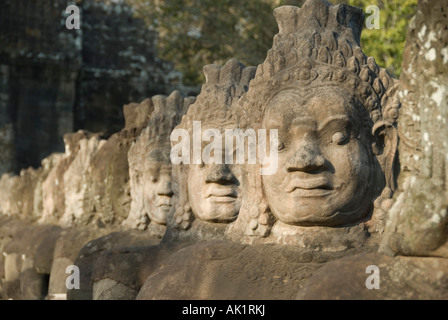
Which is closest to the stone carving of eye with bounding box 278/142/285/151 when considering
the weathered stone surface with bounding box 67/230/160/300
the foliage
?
the weathered stone surface with bounding box 67/230/160/300

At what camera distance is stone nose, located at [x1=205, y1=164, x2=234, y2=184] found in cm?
564

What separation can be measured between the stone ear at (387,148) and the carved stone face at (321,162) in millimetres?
88

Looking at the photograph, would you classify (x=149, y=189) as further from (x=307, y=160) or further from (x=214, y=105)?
(x=307, y=160)

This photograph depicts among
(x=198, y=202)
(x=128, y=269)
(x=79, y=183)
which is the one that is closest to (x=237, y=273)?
(x=198, y=202)

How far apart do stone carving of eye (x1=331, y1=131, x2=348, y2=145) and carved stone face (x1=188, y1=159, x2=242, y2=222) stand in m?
1.17

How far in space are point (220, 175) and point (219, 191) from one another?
0.13 meters

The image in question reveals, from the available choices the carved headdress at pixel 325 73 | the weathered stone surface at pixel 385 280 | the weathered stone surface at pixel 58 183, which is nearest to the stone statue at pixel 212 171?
the carved headdress at pixel 325 73

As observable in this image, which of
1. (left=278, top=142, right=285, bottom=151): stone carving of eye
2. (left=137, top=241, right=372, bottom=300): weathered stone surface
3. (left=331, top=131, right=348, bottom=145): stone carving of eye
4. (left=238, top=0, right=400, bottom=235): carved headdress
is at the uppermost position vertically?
(left=238, top=0, right=400, bottom=235): carved headdress

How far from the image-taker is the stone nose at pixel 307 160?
175 inches

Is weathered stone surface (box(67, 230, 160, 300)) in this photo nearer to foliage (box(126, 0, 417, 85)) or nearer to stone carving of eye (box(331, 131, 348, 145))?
stone carving of eye (box(331, 131, 348, 145))

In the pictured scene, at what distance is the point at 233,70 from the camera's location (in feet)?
20.3

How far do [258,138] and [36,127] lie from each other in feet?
55.1
